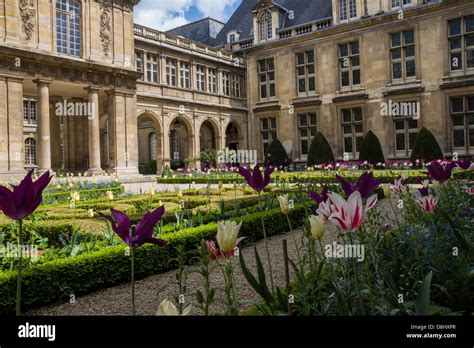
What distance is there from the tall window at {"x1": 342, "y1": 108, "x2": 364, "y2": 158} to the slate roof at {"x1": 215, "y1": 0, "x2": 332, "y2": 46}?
5487 millimetres

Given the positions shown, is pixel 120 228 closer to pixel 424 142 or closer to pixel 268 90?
pixel 424 142

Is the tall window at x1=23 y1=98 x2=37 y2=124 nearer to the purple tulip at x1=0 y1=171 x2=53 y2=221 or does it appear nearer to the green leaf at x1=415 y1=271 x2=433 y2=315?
the purple tulip at x1=0 y1=171 x2=53 y2=221

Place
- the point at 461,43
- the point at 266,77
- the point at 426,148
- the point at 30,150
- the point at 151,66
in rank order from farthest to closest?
the point at 30,150 < the point at 266,77 < the point at 151,66 < the point at 461,43 < the point at 426,148

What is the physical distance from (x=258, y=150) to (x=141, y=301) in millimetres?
22294

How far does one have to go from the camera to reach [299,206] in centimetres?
640

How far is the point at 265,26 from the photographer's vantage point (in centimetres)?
2452

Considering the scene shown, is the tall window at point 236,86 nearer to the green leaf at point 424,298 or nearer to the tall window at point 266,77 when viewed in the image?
the tall window at point 266,77

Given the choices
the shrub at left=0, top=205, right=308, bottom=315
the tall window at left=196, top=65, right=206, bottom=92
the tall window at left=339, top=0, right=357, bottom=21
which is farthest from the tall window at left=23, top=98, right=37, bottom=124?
the shrub at left=0, top=205, right=308, bottom=315

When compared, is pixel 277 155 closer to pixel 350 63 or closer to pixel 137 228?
pixel 350 63

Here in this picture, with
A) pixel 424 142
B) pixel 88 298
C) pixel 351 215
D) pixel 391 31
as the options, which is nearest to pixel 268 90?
pixel 391 31

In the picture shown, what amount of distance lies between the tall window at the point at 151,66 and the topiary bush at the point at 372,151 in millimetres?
10629

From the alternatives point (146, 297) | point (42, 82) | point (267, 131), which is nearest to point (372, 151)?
point (267, 131)

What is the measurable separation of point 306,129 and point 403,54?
20.3ft

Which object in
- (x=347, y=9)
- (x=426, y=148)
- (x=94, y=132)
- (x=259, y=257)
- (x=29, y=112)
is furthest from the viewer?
(x=29, y=112)
